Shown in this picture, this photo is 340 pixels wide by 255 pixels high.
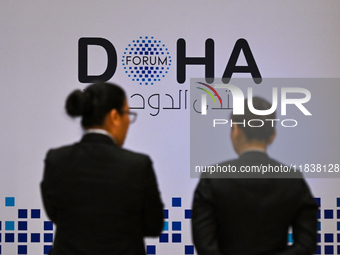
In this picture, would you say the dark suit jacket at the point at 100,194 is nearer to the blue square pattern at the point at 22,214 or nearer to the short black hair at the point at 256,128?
the short black hair at the point at 256,128

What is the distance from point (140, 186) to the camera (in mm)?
1344

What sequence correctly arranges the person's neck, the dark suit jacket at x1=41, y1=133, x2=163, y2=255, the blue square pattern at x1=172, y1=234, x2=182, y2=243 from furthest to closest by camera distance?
the blue square pattern at x1=172, y1=234, x2=182, y2=243 < the person's neck < the dark suit jacket at x1=41, y1=133, x2=163, y2=255

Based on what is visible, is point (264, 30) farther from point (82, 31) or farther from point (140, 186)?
point (140, 186)

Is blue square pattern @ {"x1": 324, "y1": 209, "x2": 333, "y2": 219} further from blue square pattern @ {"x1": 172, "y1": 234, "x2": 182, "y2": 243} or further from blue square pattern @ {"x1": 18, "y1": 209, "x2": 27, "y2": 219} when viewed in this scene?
blue square pattern @ {"x1": 18, "y1": 209, "x2": 27, "y2": 219}

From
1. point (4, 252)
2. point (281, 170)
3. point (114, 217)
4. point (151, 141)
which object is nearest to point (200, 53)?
point (151, 141)

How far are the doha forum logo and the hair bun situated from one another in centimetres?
122

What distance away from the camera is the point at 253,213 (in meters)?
1.41

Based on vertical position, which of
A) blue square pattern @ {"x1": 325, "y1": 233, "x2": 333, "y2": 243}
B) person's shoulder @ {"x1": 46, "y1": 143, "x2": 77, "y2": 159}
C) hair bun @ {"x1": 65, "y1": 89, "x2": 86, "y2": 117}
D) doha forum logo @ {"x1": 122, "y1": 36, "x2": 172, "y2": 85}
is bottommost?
blue square pattern @ {"x1": 325, "y1": 233, "x2": 333, "y2": 243}

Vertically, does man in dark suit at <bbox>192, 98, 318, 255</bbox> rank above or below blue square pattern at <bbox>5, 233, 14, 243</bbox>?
above

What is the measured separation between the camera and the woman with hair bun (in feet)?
4.40

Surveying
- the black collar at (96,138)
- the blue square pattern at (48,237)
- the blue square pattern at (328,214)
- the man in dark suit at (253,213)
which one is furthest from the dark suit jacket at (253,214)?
the blue square pattern at (48,237)

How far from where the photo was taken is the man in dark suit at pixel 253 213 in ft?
4.60

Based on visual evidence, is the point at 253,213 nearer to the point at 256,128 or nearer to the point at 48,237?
the point at 256,128

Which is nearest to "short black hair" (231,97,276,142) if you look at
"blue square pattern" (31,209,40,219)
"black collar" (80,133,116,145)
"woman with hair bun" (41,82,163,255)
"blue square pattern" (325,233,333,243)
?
"woman with hair bun" (41,82,163,255)
